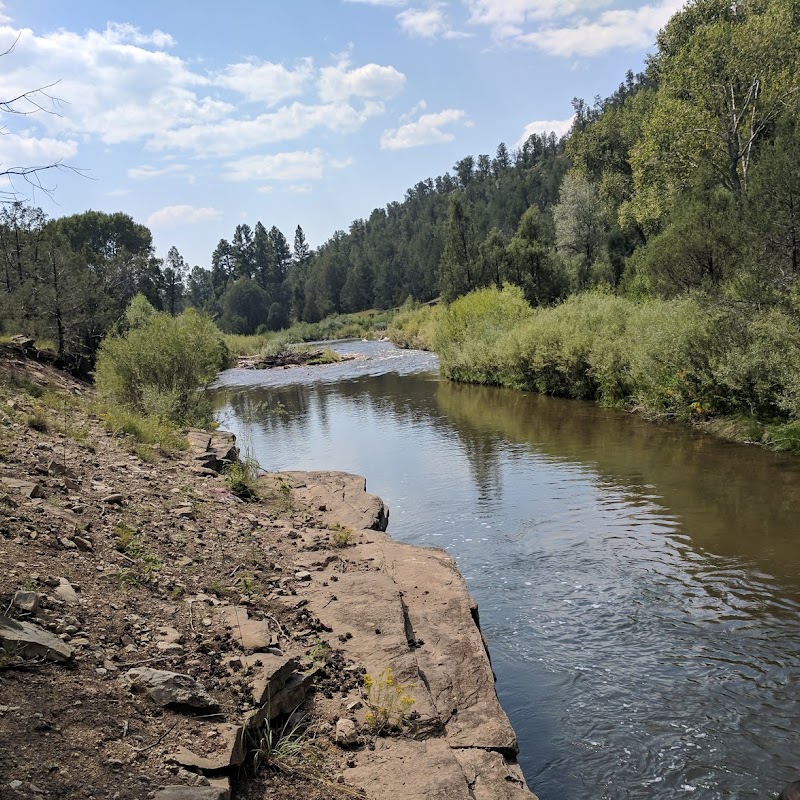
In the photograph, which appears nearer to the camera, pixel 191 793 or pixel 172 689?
pixel 191 793

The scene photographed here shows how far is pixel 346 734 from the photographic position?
5148mm

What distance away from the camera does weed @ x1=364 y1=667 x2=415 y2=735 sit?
535 centimetres

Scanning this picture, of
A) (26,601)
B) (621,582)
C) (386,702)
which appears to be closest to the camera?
(26,601)

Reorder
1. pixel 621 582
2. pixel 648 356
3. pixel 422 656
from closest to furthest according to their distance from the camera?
pixel 422 656 < pixel 621 582 < pixel 648 356

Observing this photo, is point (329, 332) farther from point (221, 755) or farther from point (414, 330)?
point (221, 755)

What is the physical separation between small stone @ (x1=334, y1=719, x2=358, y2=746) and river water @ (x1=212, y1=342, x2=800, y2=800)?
6.89 feet

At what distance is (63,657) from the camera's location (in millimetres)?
4883

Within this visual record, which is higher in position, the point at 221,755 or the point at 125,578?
the point at 125,578

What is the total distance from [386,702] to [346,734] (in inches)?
21.3

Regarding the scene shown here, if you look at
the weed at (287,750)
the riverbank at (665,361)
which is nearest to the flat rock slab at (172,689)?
the weed at (287,750)

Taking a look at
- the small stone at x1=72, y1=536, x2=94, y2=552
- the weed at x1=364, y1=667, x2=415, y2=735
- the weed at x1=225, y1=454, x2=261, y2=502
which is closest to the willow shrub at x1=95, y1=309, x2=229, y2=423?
the weed at x1=225, y1=454, x2=261, y2=502

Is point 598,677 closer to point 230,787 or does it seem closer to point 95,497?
point 230,787

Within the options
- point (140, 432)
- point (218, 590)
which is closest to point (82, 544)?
point (218, 590)

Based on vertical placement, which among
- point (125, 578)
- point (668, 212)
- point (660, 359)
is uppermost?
point (668, 212)
